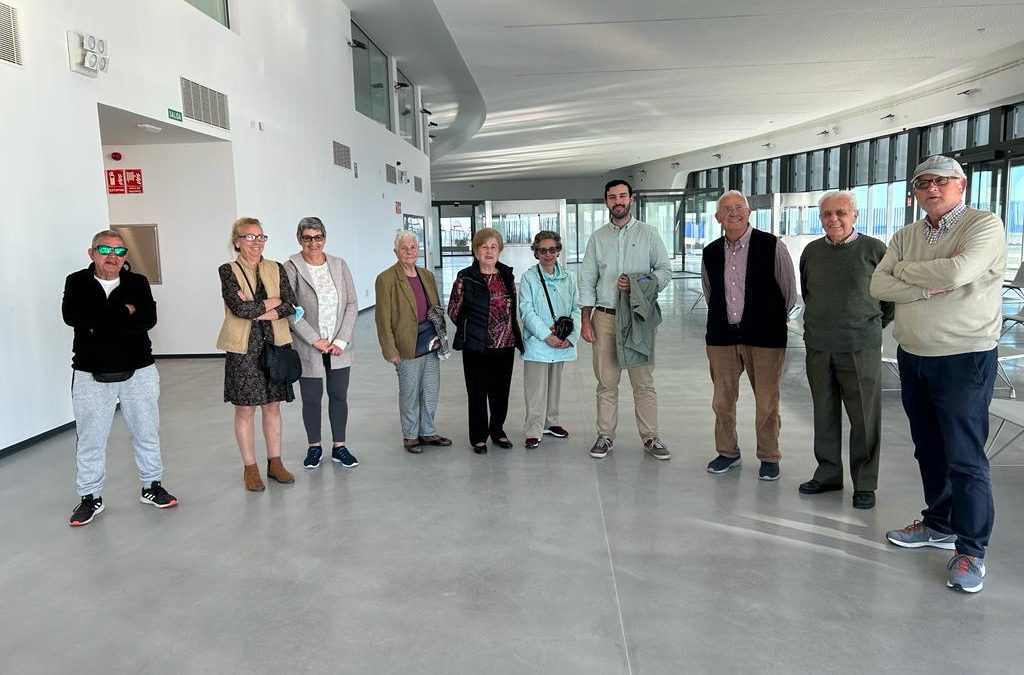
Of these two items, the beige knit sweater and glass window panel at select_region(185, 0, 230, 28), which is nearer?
the beige knit sweater

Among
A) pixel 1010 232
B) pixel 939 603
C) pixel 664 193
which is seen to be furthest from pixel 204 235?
pixel 664 193

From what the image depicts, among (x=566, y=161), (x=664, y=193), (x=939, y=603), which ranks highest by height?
(x=566, y=161)

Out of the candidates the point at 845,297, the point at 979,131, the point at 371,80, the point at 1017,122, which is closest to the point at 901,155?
the point at 979,131

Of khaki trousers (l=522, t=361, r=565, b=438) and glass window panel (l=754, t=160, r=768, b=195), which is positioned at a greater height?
glass window panel (l=754, t=160, r=768, b=195)

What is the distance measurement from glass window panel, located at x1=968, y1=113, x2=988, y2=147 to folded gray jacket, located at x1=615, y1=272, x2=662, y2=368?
46.0 ft

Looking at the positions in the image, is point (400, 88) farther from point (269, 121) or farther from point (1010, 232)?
point (1010, 232)

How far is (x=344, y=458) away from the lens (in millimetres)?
4906

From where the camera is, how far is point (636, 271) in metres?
4.85

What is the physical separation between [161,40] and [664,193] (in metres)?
18.6

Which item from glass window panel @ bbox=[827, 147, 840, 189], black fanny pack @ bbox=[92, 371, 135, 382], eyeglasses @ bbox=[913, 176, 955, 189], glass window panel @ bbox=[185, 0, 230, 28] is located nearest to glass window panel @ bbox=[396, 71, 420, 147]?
glass window panel @ bbox=[185, 0, 230, 28]

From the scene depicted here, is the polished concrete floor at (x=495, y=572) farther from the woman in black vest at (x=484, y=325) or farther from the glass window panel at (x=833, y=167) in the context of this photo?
the glass window panel at (x=833, y=167)

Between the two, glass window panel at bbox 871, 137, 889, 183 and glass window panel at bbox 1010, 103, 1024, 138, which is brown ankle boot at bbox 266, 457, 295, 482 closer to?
glass window panel at bbox 1010, 103, 1024, 138

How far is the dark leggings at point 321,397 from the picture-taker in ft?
15.7

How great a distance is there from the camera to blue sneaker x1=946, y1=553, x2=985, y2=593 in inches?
119
